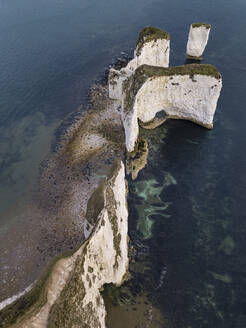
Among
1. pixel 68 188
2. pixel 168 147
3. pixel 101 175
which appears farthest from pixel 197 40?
pixel 68 188

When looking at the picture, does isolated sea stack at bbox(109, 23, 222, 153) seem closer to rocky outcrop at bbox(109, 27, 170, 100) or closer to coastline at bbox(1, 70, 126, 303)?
rocky outcrop at bbox(109, 27, 170, 100)

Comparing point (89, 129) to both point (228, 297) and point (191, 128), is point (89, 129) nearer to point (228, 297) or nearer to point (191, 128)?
point (191, 128)

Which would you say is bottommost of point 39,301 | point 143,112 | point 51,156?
point 51,156

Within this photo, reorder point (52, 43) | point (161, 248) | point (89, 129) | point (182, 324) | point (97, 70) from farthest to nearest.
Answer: point (52, 43), point (97, 70), point (89, 129), point (161, 248), point (182, 324)

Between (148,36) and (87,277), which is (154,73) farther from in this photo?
(87,277)

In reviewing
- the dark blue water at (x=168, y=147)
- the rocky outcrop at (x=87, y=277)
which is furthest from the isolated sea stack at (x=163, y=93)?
the rocky outcrop at (x=87, y=277)

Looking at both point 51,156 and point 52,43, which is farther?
point 52,43

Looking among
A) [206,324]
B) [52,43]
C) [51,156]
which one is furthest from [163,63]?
[206,324]

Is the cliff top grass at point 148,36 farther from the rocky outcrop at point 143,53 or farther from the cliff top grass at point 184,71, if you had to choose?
the cliff top grass at point 184,71
